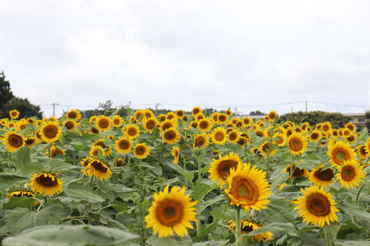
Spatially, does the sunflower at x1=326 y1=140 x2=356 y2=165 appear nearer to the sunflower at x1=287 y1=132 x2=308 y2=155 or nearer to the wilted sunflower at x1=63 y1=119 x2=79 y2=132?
the sunflower at x1=287 y1=132 x2=308 y2=155

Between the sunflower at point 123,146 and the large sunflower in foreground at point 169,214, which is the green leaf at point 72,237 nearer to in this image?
the large sunflower in foreground at point 169,214

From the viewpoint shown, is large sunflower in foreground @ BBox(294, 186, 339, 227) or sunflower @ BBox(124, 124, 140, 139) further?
sunflower @ BBox(124, 124, 140, 139)

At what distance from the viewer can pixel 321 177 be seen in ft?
7.86

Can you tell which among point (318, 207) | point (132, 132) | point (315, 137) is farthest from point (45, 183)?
point (315, 137)

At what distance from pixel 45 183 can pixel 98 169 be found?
1.70ft

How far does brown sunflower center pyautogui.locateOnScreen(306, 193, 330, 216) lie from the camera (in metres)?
1.68

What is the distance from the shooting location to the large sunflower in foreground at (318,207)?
1670 mm

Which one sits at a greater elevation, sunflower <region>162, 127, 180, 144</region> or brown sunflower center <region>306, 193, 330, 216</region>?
sunflower <region>162, 127, 180, 144</region>

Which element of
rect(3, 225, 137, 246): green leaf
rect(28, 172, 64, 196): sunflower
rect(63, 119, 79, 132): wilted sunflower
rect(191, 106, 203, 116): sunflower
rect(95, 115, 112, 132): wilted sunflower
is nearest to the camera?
rect(3, 225, 137, 246): green leaf

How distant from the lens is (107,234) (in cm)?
73

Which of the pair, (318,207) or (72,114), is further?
(72,114)

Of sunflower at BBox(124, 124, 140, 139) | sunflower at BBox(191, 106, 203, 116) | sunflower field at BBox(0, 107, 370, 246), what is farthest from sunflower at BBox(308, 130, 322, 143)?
sunflower at BBox(124, 124, 140, 139)

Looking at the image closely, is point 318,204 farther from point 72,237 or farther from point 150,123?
point 150,123

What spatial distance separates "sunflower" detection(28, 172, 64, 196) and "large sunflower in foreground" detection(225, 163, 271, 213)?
4.05 ft
